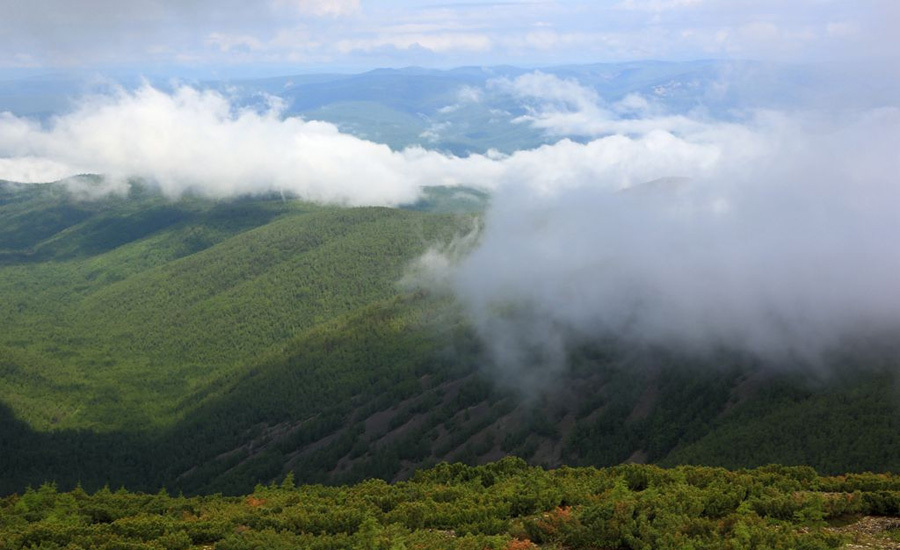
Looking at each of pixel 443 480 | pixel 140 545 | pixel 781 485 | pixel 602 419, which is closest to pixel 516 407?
pixel 602 419

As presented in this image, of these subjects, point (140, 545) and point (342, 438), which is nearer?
point (140, 545)

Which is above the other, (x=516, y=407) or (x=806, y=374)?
(x=806, y=374)

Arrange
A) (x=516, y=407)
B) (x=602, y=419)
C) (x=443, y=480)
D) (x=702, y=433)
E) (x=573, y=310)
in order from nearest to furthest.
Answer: (x=443, y=480)
(x=702, y=433)
(x=602, y=419)
(x=516, y=407)
(x=573, y=310)

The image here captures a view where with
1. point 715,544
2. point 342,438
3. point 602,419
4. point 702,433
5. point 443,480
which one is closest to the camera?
point 715,544

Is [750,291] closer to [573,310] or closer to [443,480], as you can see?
[573,310]

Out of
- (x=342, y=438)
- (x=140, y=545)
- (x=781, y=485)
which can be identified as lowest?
(x=342, y=438)

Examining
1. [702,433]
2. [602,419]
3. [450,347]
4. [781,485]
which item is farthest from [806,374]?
[450,347]

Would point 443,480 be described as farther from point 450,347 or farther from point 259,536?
point 450,347
